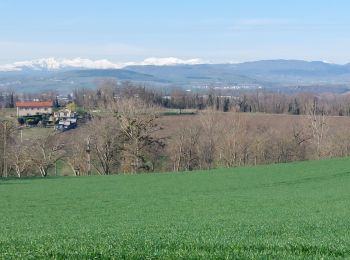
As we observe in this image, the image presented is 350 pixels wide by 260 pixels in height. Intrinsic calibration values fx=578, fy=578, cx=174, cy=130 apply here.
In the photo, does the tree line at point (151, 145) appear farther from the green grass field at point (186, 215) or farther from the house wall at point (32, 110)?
the house wall at point (32, 110)

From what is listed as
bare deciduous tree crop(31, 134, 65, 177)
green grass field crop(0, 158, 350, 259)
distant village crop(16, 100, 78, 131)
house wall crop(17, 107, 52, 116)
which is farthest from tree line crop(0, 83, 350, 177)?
house wall crop(17, 107, 52, 116)

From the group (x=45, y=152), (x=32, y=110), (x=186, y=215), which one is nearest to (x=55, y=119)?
(x=32, y=110)

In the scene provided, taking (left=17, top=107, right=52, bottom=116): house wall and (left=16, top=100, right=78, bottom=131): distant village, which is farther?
(left=17, top=107, right=52, bottom=116): house wall

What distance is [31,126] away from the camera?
99.8 meters

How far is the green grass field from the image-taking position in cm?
1056

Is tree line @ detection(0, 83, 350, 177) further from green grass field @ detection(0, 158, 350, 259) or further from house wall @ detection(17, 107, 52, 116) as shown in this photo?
house wall @ detection(17, 107, 52, 116)

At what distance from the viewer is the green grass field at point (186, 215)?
34.7 feet

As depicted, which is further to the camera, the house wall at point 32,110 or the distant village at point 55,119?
the house wall at point 32,110

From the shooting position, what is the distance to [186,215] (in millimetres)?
24203

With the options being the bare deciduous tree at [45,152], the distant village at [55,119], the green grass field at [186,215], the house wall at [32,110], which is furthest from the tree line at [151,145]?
the house wall at [32,110]

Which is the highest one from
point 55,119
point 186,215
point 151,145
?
point 186,215

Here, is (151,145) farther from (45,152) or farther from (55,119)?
(55,119)

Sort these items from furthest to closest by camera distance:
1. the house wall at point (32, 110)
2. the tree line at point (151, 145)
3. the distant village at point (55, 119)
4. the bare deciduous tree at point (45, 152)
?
the house wall at point (32, 110) < the distant village at point (55, 119) < the bare deciduous tree at point (45, 152) < the tree line at point (151, 145)

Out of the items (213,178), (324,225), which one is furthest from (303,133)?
(324,225)
